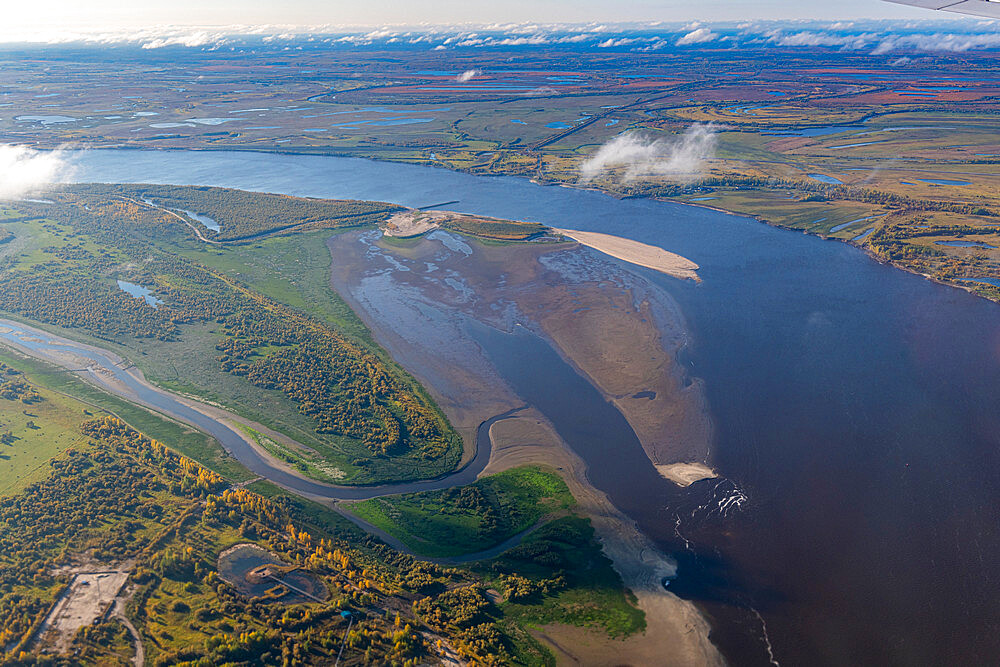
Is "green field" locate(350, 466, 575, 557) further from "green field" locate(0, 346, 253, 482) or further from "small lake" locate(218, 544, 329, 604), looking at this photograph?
"green field" locate(0, 346, 253, 482)

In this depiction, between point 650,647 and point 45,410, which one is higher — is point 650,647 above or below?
below

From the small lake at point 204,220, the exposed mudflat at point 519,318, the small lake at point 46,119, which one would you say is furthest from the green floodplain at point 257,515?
the small lake at point 46,119

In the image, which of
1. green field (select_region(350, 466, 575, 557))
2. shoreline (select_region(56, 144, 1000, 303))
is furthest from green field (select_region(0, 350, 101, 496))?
shoreline (select_region(56, 144, 1000, 303))

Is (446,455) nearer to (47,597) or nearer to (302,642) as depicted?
(302,642)

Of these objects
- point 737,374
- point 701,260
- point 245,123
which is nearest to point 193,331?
point 737,374

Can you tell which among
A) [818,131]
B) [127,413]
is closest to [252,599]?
[127,413]
